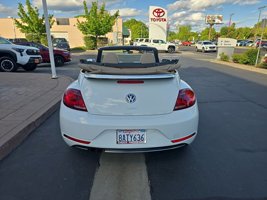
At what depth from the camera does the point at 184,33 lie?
112 metres

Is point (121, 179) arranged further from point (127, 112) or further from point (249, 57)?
point (249, 57)

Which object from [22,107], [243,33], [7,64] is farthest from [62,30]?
[243,33]

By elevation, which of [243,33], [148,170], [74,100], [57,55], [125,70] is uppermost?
[243,33]

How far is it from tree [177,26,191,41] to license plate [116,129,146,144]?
379ft

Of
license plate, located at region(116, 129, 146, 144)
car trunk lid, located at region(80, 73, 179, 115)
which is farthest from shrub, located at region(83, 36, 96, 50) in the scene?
license plate, located at region(116, 129, 146, 144)

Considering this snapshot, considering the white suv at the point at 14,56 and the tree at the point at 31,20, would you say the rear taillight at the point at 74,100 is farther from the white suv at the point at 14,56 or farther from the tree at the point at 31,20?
the tree at the point at 31,20

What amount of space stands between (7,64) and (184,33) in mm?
113325

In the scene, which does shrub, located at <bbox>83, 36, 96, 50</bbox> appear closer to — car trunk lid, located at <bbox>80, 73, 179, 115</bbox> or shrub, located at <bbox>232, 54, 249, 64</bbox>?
shrub, located at <bbox>232, 54, 249, 64</bbox>

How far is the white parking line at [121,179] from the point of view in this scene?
2.27 m

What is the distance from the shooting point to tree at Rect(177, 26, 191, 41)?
111 m

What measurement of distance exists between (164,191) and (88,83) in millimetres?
1562

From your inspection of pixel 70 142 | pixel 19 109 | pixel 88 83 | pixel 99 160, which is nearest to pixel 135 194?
pixel 99 160

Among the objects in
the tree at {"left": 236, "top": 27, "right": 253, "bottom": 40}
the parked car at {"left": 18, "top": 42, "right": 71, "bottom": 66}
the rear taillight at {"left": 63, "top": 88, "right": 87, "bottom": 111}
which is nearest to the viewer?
Answer: the rear taillight at {"left": 63, "top": 88, "right": 87, "bottom": 111}

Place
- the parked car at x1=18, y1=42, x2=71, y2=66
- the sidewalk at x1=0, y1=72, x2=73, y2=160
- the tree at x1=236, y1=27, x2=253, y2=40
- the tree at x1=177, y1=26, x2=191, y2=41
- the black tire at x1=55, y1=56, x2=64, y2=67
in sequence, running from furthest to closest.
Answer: the tree at x1=177, y1=26, x2=191, y2=41, the tree at x1=236, y1=27, x2=253, y2=40, the black tire at x1=55, y1=56, x2=64, y2=67, the parked car at x1=18, y1=42, x2=71, y2=66, the sidewalk at x1=0, y1=72, x2=73, y2=160
